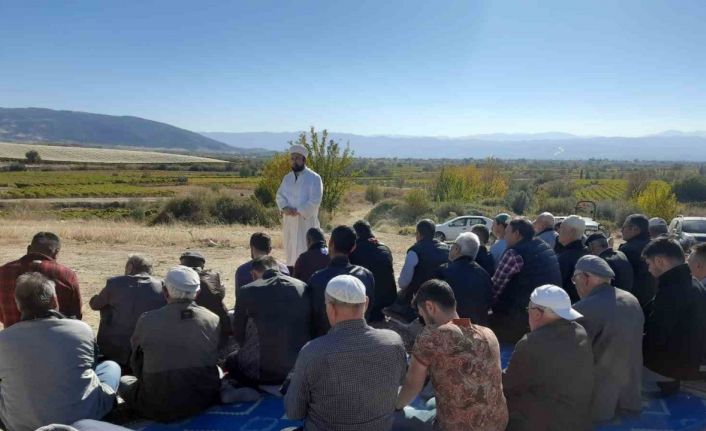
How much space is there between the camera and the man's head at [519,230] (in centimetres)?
536

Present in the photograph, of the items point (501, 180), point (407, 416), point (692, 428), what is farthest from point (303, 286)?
point (501, 180)

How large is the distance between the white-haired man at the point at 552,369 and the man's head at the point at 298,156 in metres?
4.65

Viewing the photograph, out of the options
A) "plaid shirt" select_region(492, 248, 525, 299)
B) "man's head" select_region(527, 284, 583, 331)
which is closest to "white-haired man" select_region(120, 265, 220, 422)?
"man's head" select_region(527, 284, 583, 331)

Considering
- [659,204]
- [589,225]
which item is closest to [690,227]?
[589,225]

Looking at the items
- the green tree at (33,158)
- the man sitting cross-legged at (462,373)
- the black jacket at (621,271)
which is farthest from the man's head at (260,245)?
the green tree at (33,158)

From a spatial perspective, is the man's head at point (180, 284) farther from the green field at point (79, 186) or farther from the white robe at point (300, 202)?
the green field at point (79, 186)

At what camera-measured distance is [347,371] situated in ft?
9.24

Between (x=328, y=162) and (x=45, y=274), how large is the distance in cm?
2528

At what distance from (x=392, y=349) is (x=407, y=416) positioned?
0.83m

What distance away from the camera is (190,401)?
3891mm

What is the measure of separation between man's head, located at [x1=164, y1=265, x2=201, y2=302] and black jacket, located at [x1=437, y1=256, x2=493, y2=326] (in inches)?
83.4

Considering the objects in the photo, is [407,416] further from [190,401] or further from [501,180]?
[501,180]

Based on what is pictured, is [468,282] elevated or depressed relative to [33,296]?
depressed

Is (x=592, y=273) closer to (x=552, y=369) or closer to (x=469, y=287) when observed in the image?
(x=552, y=369)
